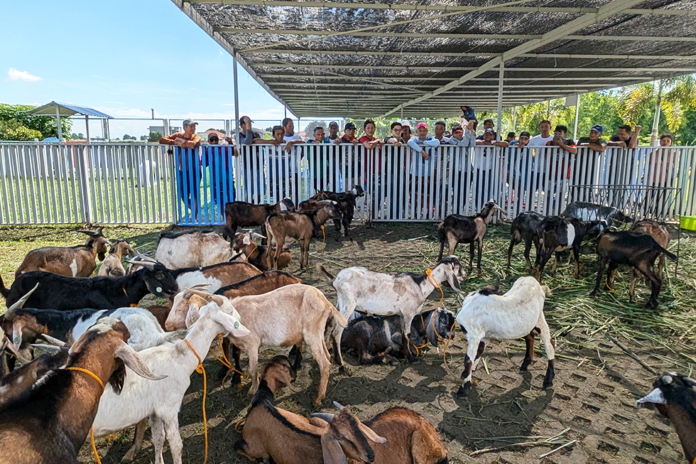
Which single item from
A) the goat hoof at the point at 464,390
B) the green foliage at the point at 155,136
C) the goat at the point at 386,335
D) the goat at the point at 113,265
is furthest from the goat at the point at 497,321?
the green foliage at the point at 155,136

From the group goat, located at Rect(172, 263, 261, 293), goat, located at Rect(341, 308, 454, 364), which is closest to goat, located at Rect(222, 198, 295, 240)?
goat, located at Rect(172, 263, 261, 293)

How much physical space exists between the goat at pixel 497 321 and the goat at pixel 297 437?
1.79 m

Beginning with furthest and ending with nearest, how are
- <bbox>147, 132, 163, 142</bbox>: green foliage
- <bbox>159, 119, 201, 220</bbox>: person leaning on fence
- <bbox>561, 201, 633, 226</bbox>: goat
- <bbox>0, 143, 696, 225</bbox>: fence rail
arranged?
1. <bbox>147, 132, 163, 142</bbox>: green foliage
2. <bbox>0, 143, 696, 225</bbox>: fence rail
3. <bbox>159, 119, 201, 220</bbox>: person leaning on fence
4. <bbox>561, 201, 633, 226</bbox>: goat

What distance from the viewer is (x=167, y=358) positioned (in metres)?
3.28

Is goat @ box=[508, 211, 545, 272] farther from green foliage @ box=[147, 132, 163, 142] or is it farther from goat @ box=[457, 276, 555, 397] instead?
green foliage @ box=[147, 132, 163, 142]

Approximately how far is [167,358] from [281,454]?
1.09 metres

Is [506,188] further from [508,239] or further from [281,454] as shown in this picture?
[281,454]

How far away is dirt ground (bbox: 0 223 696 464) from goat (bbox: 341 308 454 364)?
19cm

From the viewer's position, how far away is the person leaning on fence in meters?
11.3

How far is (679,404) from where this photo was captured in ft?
10.2

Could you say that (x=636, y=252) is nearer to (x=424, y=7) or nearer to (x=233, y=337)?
(x=424, y=7)

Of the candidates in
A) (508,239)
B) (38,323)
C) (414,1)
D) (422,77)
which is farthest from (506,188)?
(38,323)

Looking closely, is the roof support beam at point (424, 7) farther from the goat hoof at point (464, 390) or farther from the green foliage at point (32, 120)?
the green foliage at point (32, 120)

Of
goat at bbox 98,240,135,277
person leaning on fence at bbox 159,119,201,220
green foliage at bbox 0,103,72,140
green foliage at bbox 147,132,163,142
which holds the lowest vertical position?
goat at bbox 98,240,135,277
